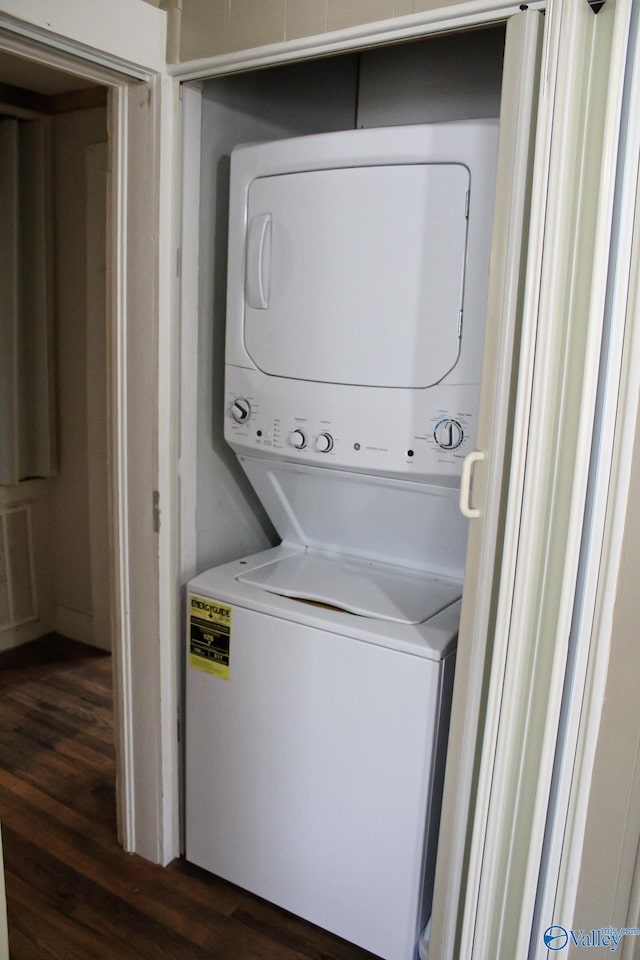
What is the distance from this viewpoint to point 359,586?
188cm

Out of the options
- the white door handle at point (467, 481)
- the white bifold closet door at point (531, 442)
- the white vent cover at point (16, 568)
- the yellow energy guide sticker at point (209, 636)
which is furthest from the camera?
the white vent cover at point (16, 568)

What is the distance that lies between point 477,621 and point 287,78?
156 cm

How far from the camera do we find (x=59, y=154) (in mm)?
3154

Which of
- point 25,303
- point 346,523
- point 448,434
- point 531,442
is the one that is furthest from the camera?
point 25,303

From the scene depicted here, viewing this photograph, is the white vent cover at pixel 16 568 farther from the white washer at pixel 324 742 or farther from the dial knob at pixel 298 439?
the dial knob at pixel 298 439

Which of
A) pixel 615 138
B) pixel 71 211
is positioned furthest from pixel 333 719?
pixel 71 211

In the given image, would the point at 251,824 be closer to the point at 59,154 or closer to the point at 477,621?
the point at 477,621

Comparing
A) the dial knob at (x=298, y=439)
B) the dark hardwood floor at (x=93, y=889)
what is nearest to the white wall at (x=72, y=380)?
the dark hardwood floor at (x=93, y=889)

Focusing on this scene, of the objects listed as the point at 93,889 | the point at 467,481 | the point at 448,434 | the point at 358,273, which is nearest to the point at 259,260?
the point at 358,273

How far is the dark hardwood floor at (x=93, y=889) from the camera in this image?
1843 mm

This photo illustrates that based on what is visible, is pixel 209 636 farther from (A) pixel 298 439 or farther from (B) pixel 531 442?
(B) pixel 531 442

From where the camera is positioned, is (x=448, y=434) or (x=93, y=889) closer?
(x=448, y=434)

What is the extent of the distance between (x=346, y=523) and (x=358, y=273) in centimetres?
63

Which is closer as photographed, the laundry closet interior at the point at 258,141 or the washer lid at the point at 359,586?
the washer lid at the point at 359,586
